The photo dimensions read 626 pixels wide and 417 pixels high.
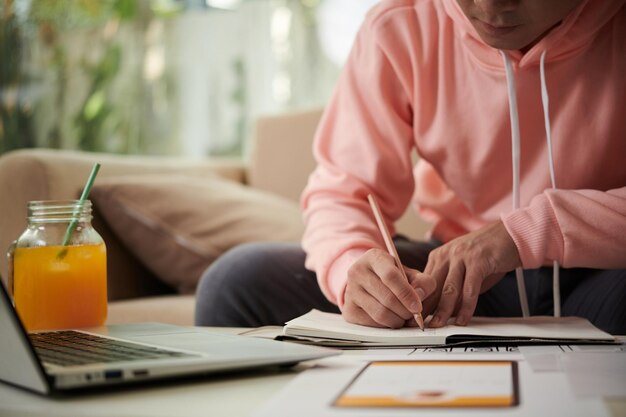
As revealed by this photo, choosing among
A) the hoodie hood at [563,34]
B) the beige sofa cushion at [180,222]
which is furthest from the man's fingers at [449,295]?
the beige sofa cushion at [180,222]

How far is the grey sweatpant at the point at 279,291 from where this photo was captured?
1.22 m

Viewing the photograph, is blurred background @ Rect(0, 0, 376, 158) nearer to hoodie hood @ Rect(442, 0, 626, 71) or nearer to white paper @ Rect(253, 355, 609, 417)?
hoodie hood @ Rect(442, 0, 626, 71)

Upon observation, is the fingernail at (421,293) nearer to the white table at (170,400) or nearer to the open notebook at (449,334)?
the open notebook at (449,334)

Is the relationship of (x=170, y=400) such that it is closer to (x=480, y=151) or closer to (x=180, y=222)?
(x=480, y=151)

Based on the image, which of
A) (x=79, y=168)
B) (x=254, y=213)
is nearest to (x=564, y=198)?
(x=254, y=213)

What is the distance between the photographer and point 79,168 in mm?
1784

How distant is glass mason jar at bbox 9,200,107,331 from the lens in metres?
0.96

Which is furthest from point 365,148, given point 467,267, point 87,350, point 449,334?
point 87,350

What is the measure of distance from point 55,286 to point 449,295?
449 mm

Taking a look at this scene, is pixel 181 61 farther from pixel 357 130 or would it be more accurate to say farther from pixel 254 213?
pixel 357 130

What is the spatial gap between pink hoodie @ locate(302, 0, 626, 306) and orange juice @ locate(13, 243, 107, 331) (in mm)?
319

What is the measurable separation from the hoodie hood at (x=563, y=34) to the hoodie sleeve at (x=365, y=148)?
125 mm

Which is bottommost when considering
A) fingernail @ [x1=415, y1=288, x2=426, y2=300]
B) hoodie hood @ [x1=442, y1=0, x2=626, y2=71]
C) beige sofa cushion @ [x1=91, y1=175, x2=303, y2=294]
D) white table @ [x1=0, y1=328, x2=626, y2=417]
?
beige sofa cushion @ [x1=91, y1=175, x2=303, y2=294]

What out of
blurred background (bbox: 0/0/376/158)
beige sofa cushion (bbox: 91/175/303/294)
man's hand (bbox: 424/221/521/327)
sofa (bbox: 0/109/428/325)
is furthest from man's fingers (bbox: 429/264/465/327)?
blurred background (bbox: 0/0/376/158)
